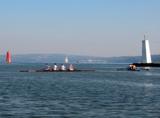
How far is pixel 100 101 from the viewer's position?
41656mm

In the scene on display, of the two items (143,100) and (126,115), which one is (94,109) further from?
(143,100)

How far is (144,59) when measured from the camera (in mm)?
167625

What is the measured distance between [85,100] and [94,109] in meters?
7.15

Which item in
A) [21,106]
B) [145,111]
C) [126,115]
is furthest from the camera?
[21,106]

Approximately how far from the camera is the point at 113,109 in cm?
3538

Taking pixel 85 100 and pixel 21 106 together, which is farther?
pixel 85 100

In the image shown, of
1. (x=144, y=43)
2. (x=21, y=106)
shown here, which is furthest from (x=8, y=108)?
(x=144, y=43)

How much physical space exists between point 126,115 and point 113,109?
3154 millimetres

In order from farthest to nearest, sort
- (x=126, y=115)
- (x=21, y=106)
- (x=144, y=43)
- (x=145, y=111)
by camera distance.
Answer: (x=144, y=43) < (x=21, y=106) < (x=145, y=111) < (x=126, y=115)

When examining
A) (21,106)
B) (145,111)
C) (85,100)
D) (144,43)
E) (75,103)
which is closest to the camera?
(145,111)

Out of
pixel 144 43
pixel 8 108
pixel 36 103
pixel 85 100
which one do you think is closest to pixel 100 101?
pixel 85 100

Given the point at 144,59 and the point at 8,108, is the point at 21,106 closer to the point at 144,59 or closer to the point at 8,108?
the point at 8,108

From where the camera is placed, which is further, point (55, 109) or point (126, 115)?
→ point (55, 109)

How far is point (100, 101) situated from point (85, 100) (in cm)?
138
